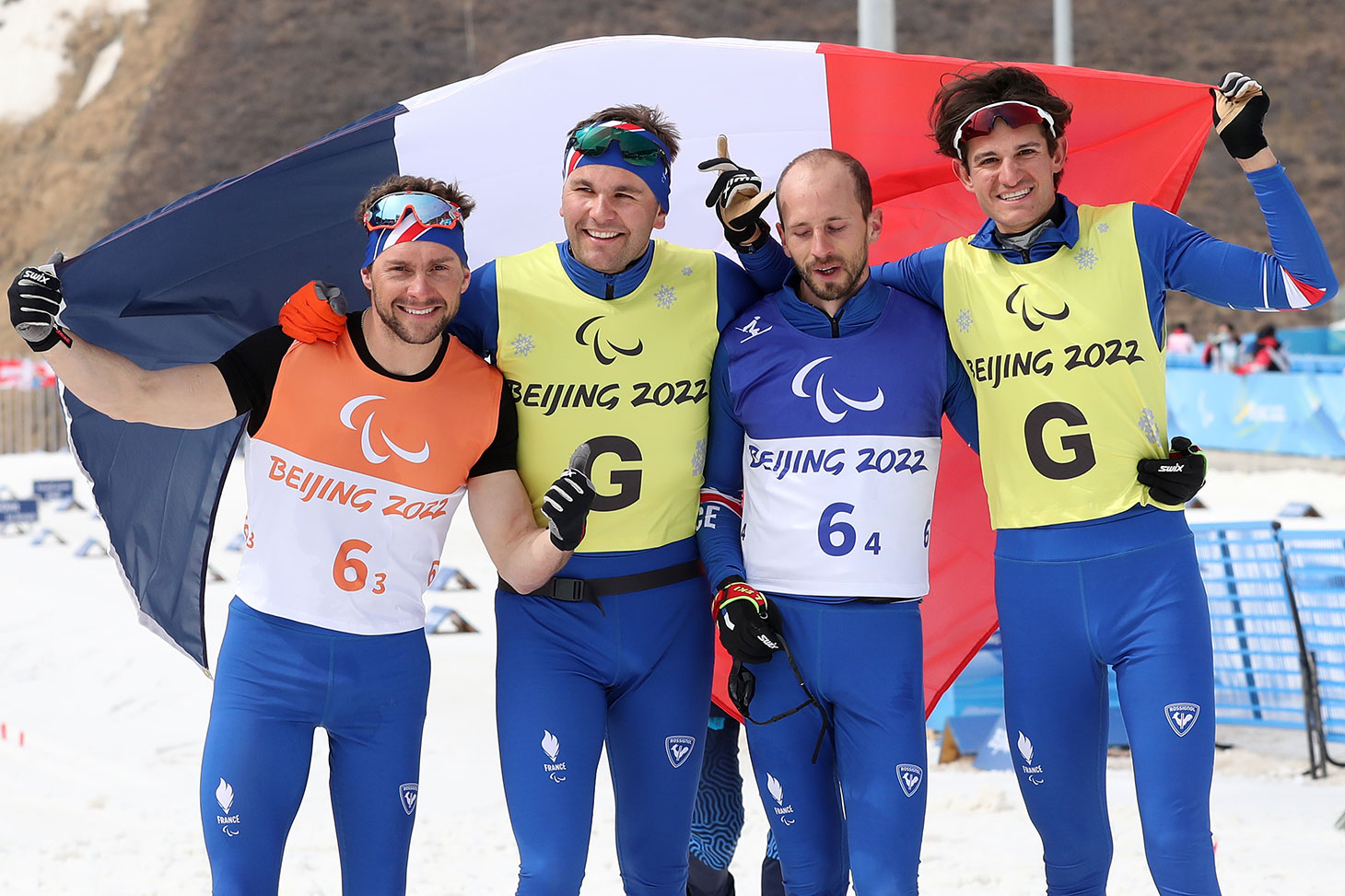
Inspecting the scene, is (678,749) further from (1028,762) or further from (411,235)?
(411,235)

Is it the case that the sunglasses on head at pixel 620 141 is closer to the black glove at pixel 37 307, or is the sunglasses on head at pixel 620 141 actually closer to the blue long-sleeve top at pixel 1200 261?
the blue long-sleeve top at pixel 1200 261

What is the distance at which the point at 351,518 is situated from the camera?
3.67 metres

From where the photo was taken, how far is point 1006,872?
563 centimetres

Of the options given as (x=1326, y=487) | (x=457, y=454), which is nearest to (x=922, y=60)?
(x=457, y=454)

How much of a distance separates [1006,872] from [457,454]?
3334 millimetres

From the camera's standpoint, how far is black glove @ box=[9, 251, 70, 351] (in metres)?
3.41

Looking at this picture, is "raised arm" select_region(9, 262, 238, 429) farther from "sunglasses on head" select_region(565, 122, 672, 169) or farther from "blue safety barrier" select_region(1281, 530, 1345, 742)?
"blue safety barrier" select_region(1281, 530, 1345, 742)

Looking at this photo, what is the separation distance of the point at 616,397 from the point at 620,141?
766 mm

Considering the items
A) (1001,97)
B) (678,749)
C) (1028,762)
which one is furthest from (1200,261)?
(678,749)

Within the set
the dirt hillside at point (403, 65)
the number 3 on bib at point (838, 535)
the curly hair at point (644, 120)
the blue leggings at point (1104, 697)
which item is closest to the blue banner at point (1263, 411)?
the blue leggings at point (1104, 697)

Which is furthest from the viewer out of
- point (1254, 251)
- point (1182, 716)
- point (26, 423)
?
point (26, 423)

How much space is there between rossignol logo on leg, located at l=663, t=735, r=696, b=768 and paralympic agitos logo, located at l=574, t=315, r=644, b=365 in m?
1.12

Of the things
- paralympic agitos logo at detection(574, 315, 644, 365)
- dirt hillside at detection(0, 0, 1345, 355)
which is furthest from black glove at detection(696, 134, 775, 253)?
dirt hillside at detection(0, 0, 1345, 355)

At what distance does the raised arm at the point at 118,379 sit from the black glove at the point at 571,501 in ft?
3.20
